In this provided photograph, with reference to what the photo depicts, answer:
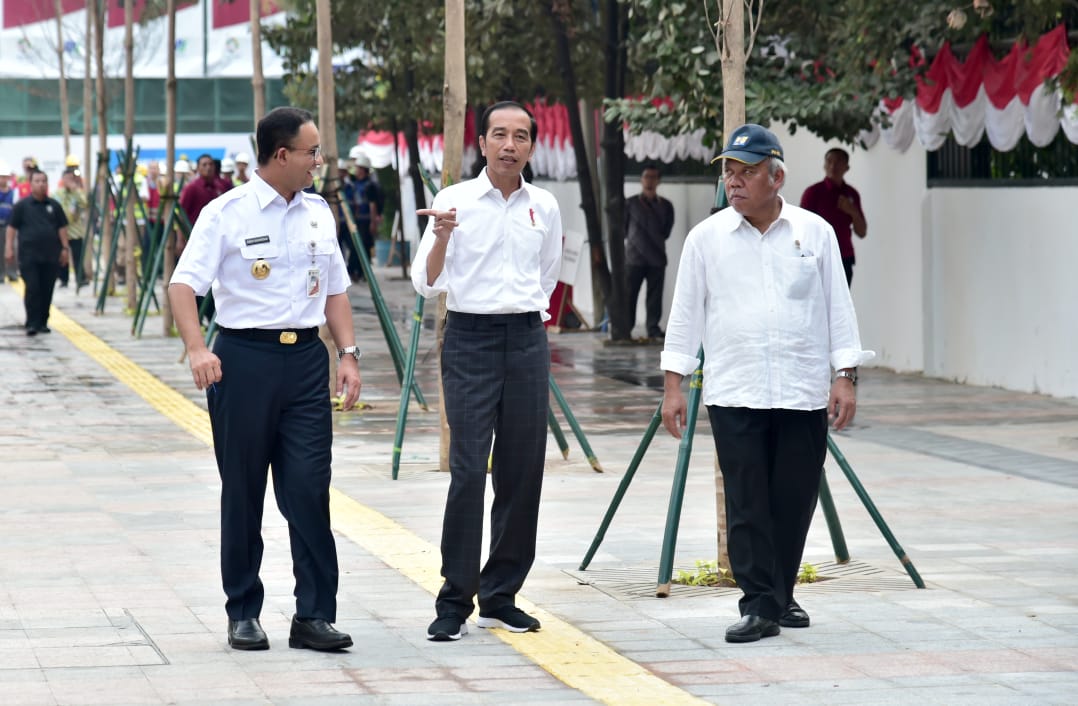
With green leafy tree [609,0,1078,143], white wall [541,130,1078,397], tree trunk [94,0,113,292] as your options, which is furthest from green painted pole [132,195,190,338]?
white wall [541,130,1078,397]

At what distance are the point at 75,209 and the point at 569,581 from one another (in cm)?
2540

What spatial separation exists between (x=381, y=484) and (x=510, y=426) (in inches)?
164

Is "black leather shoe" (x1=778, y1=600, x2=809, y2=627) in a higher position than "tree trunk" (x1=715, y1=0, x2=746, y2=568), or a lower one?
lower

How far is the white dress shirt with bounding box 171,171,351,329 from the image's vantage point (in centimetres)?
668

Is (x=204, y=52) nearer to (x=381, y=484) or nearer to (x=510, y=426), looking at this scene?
(x=381, y=484)

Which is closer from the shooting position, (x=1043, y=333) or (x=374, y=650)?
(x=374, y=650)

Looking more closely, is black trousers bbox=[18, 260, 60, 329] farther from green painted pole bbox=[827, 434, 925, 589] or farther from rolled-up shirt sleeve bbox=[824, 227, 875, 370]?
rolled-up shirt sleeve bbox=[824, 227, 875, 370]

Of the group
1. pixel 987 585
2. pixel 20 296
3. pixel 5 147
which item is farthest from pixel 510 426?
pixel 5 147

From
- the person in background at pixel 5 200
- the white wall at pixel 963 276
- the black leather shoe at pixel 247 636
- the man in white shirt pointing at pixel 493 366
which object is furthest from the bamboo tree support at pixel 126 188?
the black leather shoe at pixel 247 636

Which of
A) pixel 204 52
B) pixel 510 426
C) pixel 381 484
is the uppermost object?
pixel 204 52

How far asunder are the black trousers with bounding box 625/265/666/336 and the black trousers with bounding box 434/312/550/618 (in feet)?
47.5

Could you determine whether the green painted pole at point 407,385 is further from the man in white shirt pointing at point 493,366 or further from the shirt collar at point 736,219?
the shirt collar at point 736,219

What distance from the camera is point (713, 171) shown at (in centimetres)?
2211

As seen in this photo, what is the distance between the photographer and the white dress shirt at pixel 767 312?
681cm
